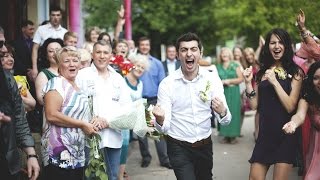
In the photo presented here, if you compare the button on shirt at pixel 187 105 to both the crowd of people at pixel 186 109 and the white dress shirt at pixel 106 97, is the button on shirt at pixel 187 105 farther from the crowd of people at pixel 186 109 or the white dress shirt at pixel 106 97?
the white dress shirt at pixel 106 97

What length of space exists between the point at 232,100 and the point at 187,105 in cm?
610

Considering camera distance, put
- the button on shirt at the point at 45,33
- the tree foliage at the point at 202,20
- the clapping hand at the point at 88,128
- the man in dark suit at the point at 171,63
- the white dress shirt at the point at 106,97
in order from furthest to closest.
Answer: the tree foliage at the point at 202,20
the man in dark suit at the point at 171,63
the button on shirt at the point at 45,33
the white dress shirt at the point at 106,97
the clapping hand at the point at 88,128

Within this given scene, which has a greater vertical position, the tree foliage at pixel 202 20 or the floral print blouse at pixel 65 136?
the tree foliage at pixel 202 20

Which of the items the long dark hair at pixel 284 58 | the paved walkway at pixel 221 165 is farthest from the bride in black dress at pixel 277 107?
the paved walkway at pixel 221 165

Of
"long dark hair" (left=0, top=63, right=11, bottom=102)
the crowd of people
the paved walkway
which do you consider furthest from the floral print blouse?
the paved walkway

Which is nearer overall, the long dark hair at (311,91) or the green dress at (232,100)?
the long dark hair at (311,91)

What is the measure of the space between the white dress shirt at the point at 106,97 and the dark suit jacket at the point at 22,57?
2.51 metres

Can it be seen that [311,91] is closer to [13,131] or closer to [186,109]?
[186,109]

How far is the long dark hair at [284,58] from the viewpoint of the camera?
5430 mm

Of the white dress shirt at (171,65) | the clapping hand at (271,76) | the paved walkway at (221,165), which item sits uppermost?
the clapping hand at (271,76)

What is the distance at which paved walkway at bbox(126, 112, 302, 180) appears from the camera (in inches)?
329

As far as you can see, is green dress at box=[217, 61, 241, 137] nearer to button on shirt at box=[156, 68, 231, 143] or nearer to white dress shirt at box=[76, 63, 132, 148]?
white dress shirt at box=[76, 63, 132, 148]

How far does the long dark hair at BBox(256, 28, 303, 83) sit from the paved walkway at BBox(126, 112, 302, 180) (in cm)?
292

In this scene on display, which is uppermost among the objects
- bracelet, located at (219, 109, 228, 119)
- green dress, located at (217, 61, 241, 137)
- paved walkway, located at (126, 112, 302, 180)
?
bracelet, located at (219, 109, 228, 119)
